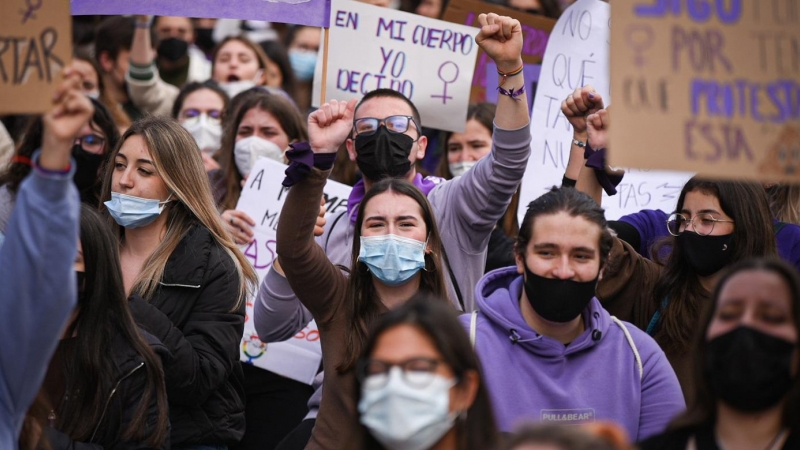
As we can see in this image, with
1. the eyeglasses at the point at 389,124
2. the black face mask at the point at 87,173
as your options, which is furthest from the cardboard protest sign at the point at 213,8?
the black face mask at the point at 87,173

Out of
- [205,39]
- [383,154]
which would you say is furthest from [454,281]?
[205,39]

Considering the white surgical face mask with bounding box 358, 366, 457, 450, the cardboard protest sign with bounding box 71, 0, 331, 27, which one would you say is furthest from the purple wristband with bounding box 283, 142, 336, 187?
the white surgical face mask with bounding box 358, 366, 457, 450

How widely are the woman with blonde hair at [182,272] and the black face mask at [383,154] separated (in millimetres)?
761

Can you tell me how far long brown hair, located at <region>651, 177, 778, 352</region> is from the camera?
5016 millimetres

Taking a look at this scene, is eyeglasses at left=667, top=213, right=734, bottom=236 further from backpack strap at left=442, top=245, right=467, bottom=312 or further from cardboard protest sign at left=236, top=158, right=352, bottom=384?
cardboard protest sign at left=236, top=158, right=352, bottom=384

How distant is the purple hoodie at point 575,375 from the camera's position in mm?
4348

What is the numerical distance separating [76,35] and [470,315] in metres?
7.06

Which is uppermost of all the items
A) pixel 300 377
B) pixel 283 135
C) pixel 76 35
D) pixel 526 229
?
pixel 76 35

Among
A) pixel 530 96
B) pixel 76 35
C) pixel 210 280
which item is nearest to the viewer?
pixel 210 280

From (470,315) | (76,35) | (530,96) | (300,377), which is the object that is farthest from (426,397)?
(76,35)

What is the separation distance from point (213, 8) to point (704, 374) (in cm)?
303

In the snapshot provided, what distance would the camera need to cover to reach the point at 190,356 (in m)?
4.83

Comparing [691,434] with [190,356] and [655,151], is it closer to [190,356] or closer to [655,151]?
[655,151]

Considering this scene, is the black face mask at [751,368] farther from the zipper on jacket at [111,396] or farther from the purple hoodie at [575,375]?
the zipper on jacket at [111,396]
